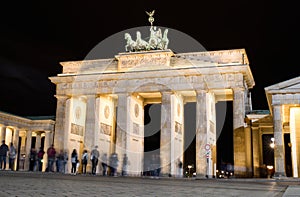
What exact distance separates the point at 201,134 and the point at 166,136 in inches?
149

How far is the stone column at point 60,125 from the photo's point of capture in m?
47.9

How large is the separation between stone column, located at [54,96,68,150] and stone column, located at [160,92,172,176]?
12.3m

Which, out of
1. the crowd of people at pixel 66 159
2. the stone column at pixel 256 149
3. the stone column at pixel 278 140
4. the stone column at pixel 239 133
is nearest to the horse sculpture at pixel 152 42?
the stone column at pixel 239 133

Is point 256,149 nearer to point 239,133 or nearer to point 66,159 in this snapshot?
point 239,133

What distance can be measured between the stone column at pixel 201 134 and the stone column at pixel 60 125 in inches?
634

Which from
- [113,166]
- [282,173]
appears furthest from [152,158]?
[282,173]

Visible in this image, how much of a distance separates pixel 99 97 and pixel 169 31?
11.8 metres

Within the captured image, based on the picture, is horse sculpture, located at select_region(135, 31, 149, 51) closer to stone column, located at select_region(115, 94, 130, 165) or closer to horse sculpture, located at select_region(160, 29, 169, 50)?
horse sculpture, located at select_region(160, 29, 169, 50)

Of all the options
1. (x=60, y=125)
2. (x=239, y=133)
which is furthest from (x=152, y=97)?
(x=239, y=133)

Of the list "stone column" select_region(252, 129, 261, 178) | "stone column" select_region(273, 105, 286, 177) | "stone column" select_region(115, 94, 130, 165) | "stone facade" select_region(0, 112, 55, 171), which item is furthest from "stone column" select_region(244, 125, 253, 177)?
"stone facade" select_region(0, 112, 55, 171)

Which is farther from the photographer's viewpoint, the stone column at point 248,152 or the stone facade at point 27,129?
the stone facade at point 27,129

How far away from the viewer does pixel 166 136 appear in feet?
143

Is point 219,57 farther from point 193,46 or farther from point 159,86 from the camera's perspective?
point 159,86

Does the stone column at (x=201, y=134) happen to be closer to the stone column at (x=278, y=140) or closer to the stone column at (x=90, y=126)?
the stone column at (x=278, y=140)
